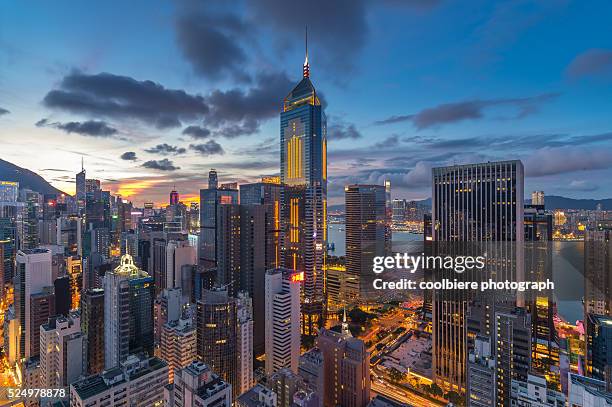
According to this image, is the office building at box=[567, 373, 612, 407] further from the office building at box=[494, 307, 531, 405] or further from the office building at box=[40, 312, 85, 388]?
the office building at box=[40, 312, 85, 388]

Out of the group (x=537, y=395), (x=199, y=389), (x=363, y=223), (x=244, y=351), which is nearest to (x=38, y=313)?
(x=244, y=351)

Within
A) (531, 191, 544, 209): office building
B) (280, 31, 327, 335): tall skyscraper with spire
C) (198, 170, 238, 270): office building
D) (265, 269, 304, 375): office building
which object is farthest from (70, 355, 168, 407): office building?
(531, 191, 544, 209): office building

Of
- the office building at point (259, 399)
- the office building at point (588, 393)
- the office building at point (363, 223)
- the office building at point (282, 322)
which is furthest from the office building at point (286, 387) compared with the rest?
the office building at point (363, 223)

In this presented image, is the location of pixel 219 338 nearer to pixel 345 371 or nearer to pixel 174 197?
Result: pixel 345 371

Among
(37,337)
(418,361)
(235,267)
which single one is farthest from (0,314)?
(418,361)

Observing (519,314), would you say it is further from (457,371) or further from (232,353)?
(232,353)
